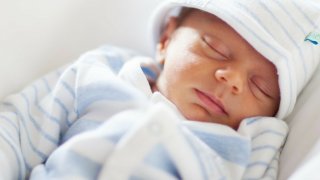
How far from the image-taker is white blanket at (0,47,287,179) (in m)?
0.77

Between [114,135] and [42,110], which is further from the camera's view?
[42,110]

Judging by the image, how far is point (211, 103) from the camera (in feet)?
3.13

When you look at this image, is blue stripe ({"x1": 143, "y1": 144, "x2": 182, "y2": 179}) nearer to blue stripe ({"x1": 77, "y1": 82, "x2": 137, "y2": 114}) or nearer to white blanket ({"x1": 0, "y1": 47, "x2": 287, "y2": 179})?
white blanket ({"x1": 0, "y1": 47, "x2": 287, "y2": 179})

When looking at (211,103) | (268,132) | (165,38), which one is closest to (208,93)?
(211,103)

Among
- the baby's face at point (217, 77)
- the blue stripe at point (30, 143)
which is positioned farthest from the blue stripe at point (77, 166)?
the baby's face at point (217, 77)

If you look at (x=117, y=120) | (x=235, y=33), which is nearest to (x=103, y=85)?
(x=117, y=120)

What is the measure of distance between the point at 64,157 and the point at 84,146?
0.04m

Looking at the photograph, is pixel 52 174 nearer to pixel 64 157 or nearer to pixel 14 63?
pixel 64 157

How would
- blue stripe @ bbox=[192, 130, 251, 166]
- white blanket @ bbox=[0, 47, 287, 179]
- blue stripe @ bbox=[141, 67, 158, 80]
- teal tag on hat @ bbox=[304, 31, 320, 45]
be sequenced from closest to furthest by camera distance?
white blanket @ bbox=[0, 47, 287, 179] → blue stripe @ bbox=[192, 130, 251, 166] → teal tag on hat @ bbox=[304, 31, 320, 45] → blue stripe @ bbox=[141, 67, 158, 80]

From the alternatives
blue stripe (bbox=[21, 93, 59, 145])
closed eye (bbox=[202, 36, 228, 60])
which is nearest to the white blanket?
blue stripe (bbox=[21, 93, 59, 145])

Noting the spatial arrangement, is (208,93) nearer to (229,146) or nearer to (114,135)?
(229,146)

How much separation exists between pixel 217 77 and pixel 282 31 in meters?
0.17

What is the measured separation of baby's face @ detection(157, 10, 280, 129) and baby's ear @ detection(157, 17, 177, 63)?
8 cm

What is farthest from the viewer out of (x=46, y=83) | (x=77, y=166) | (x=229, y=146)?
(x=46, y=83)
